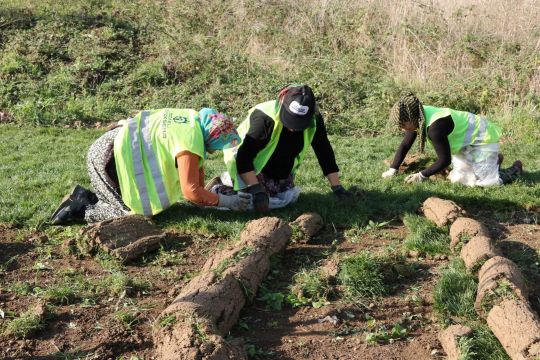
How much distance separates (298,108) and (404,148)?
1.90 meters

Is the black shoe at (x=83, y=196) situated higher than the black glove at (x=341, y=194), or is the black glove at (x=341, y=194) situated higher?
the black shoe at (x=83, y=196)

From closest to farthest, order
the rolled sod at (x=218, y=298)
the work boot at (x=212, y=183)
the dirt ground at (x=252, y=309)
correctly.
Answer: the rolled sod at (x=218, y=298) → the dirt ground at (x=252, y=309) → the work boot at (x=212, y=183)

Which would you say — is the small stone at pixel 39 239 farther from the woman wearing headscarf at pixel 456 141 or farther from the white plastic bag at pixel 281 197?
the woman wearing headscarf at pixel 456 141

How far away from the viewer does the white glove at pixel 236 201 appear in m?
5.36

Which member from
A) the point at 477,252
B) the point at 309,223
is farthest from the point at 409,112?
the point at 477,252

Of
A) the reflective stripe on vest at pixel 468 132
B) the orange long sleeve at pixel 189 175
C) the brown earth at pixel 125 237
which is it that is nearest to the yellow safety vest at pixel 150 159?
the orange long sleeve at pixel 189 175

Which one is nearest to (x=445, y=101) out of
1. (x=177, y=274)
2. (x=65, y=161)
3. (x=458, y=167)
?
(x=458, y=167)

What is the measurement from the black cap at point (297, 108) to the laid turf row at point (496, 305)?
155cm

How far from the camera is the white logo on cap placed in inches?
199

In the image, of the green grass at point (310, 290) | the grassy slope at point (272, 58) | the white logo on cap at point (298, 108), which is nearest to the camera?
the green grass at point (310, 290)

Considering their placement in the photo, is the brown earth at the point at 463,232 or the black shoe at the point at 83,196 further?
the black shoe at the point at 83,196

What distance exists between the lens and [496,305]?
11.6 ft

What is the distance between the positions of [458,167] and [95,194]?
145 inches

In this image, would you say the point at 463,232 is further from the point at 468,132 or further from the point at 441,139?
the point at 468,132
